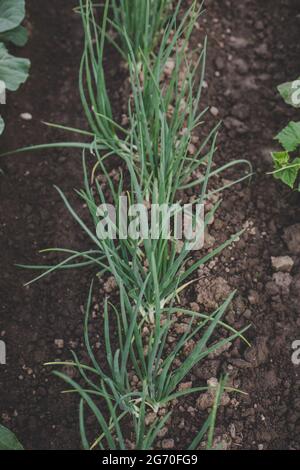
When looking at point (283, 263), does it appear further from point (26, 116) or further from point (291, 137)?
point (26, 116)

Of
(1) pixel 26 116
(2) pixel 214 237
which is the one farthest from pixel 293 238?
(1) pixel 26 116

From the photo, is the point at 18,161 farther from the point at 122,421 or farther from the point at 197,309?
the point at 122,421

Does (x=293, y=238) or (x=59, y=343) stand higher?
(x=293, y=238)

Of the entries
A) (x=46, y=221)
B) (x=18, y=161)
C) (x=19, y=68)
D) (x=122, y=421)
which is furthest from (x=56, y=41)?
(x=122, y=421)

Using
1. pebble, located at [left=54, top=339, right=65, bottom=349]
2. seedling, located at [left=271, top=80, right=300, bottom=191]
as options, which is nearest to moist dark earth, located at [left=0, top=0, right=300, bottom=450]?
pebble, located at [left=54, top=339, right=65, bottom=349]

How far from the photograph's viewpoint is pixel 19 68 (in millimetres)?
1886

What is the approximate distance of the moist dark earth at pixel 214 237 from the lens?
155 centimetres

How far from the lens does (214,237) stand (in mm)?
1774

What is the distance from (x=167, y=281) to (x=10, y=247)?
1.87 ft

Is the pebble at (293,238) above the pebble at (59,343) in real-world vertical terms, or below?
above

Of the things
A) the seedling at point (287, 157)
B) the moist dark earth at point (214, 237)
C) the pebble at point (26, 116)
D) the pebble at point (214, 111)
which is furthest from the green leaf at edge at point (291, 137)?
the pebble at point (26, 116)

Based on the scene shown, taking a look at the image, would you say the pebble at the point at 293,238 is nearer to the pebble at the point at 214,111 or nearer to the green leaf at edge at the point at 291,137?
the green leaf at edge at the point at 291,137

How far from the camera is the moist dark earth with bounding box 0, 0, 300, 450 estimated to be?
155 cm

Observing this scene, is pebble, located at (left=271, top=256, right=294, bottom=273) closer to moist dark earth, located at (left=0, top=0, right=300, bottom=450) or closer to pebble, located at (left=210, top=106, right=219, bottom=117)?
moist dark earth, located at (left=0, top=0, right=300, bottom=450)
